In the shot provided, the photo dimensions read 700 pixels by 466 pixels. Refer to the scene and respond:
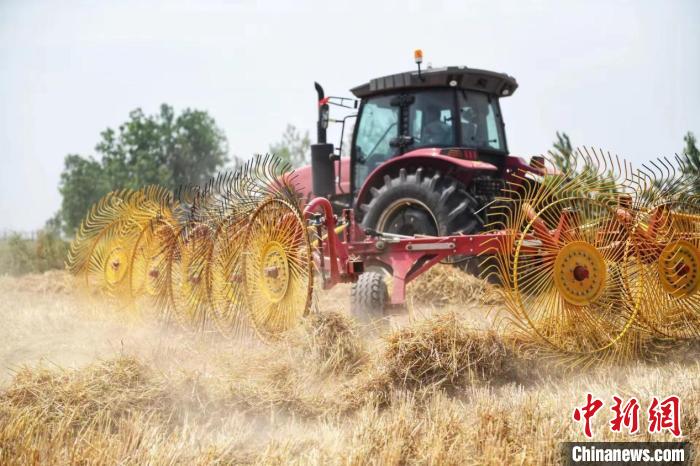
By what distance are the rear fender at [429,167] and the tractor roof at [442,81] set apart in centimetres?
69

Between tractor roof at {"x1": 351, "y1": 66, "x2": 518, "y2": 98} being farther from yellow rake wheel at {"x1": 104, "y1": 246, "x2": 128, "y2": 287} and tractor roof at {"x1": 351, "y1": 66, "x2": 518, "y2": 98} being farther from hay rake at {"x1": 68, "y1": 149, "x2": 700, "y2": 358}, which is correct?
yellow rake wheel at {"x1": 104, "y1": 246, "x2": 128, "y2": 287}

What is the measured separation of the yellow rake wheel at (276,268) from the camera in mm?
4547

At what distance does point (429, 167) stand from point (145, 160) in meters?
24.4

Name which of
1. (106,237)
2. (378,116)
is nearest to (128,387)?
Result: (378,116)

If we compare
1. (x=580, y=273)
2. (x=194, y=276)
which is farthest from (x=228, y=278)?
(x=580, y=273)

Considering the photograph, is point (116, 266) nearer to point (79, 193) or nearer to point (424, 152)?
point (424, 152)

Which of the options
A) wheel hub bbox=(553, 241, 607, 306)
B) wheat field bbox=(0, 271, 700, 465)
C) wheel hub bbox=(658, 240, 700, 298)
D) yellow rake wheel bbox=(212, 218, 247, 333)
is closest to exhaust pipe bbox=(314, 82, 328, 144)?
yellow rake wheel bbox=(212, 218, 247, 333)

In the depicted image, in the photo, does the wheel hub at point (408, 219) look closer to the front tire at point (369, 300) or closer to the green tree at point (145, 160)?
the front tire at point (369, 300)

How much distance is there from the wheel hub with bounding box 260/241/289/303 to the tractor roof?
1892mm

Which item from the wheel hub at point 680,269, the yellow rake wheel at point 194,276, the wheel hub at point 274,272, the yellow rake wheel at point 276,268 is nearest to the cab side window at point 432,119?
the yellow rake wheel at point 276,268

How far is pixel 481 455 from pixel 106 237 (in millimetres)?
5251

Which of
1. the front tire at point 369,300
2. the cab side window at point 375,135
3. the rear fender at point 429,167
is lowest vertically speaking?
the front tire at point 369,300

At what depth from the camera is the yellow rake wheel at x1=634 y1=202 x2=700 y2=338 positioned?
13.4 feet

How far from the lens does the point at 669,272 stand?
13.7 feet
